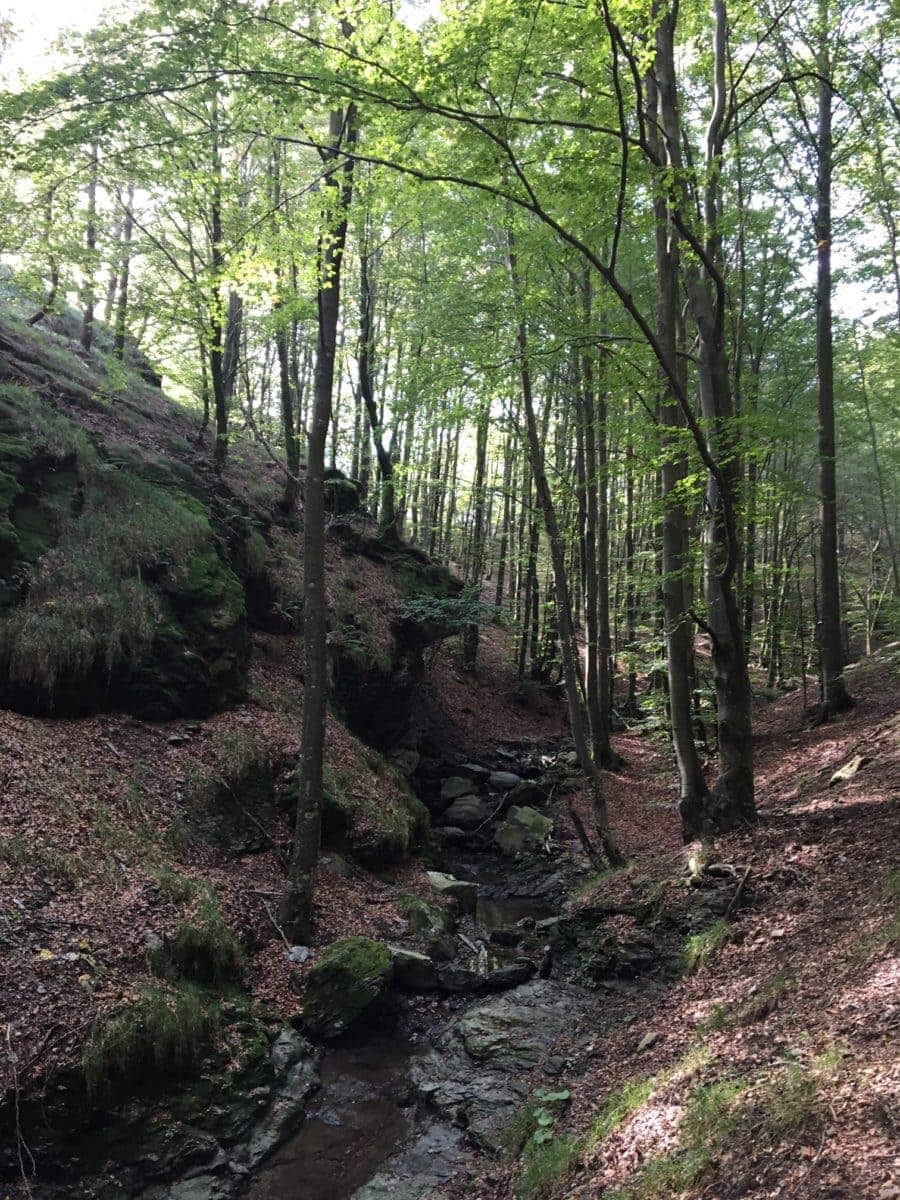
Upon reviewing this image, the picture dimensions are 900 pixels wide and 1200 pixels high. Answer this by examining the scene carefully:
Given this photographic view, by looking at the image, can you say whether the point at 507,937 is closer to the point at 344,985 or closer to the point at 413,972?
the point at 413,972

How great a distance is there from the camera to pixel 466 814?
1427cm

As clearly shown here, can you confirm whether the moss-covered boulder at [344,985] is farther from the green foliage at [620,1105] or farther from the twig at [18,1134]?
the green foliage at [620,1105]

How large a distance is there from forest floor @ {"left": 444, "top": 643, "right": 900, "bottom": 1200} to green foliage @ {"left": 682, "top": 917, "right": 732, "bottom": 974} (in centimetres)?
3

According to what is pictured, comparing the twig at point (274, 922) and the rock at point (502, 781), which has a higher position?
the twig at point (274, 922)

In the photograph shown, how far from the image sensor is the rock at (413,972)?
25.2ft

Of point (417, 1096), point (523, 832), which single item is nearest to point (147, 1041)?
point (417, 1096)

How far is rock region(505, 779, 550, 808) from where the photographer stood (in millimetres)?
15062

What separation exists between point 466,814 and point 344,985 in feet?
24.1

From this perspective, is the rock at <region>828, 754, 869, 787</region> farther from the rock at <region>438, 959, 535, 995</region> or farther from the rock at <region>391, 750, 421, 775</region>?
the rock at <region>391, 750, 421, 775</region>

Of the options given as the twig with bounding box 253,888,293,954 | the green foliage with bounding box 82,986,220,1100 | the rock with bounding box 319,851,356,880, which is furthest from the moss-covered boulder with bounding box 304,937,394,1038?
the rock with bounding box 319,851,356,880

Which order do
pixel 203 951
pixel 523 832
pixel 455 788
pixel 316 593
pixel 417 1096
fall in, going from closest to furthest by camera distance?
pixel 417 1096 → pixel 203 951 → pixel 316 593 → pixel 523 832 → pixel 455 788

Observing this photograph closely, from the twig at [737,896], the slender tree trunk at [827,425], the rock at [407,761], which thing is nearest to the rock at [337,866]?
the rock at [407,761]

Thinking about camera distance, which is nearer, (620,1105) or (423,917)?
(620,1105)

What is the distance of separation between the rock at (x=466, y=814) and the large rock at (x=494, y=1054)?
6619mm
